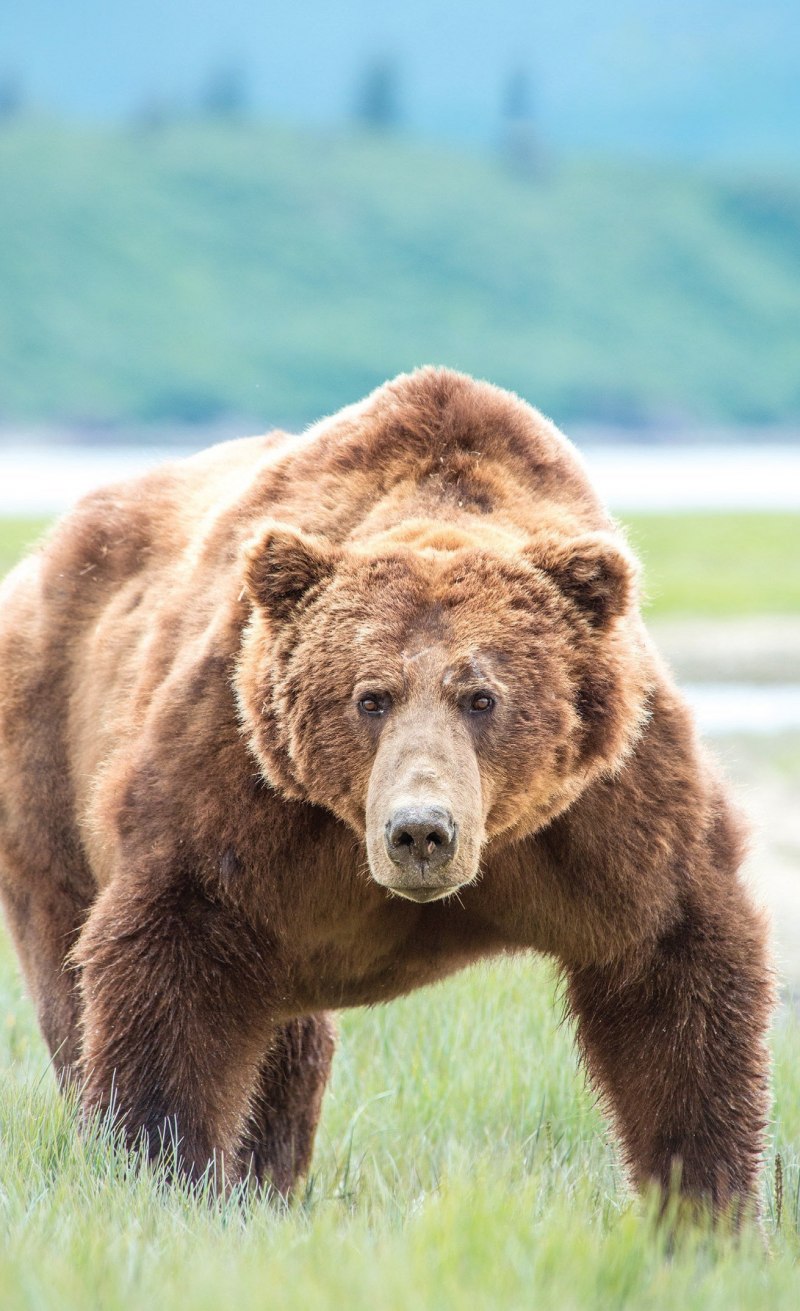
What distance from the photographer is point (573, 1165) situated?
4926 millimetres

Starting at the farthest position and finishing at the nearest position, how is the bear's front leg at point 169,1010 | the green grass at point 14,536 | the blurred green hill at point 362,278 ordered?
Result: the blurred green hill at point 362,278 → the green grass at point 14,536 → the bear's front leg at point 169,1010

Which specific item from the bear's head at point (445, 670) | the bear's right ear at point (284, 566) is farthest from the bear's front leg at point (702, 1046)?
the bear's right ear at point (284, 566)

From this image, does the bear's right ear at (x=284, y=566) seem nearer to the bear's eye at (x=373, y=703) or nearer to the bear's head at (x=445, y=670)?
the bear's head at (x=445, y=670)

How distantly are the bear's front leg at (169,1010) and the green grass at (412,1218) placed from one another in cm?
17

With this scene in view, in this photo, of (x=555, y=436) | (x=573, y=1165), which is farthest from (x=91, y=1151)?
(x=555, y=436)

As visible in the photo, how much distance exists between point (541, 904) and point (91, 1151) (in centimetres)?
114

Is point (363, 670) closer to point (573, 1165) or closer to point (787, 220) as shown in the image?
point (573, 1165)

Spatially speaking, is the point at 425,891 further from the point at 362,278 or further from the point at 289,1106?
the point at 362,278

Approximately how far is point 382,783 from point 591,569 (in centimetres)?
72

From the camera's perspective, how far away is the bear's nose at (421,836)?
3.47 meters

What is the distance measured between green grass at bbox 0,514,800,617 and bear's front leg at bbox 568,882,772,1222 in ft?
33.6

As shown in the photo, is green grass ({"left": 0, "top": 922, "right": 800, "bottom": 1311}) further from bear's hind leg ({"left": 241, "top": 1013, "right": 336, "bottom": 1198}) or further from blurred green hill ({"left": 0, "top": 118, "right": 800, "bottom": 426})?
blurred green hill ({"left": 0, "top": 118, "right": 800, "bottom": 426})

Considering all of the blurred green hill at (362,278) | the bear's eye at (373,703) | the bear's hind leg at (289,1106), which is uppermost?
the blurred green hill at (362,278)

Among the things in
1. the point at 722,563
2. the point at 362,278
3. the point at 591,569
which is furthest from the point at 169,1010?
the point at 362,278
